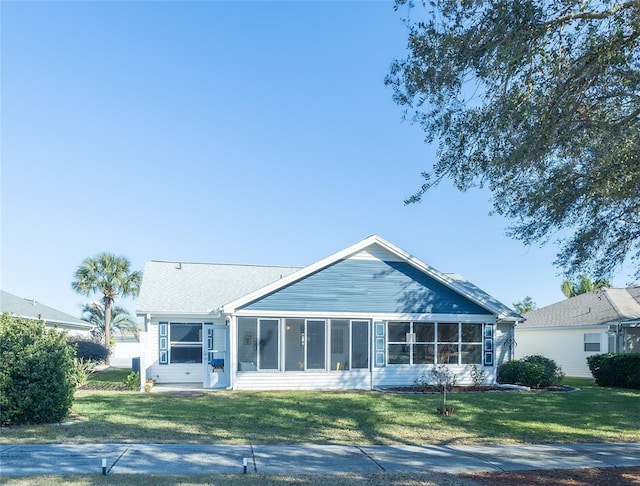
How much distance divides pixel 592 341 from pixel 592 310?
1.82m

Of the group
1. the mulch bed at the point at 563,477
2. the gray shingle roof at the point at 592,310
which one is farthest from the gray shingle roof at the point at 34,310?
the gray shingle roof at the point at 592,310

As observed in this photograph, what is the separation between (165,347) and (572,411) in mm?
13978

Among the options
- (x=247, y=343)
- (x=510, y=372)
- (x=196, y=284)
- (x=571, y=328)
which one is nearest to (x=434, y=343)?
(x=510, y=372)

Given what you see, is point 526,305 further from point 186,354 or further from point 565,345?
point 186,354

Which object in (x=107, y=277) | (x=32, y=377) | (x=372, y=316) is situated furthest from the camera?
(x=107, y=277)

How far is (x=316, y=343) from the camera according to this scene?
63.4ft

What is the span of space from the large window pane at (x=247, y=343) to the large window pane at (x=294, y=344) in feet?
3.54

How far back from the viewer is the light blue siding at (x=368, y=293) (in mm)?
19141

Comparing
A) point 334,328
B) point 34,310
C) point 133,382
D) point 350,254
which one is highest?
point 350,254

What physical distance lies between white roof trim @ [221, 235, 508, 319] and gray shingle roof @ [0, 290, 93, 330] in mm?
11115

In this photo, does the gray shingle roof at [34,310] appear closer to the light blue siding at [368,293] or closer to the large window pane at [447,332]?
the light blue siding at [368,293]

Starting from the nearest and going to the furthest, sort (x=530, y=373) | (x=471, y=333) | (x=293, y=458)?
(x=293, y=458)
(x=530, y=373)
(x=471, y=333)

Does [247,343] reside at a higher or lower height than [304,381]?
higher

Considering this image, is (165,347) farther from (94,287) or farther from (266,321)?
(94,287)
